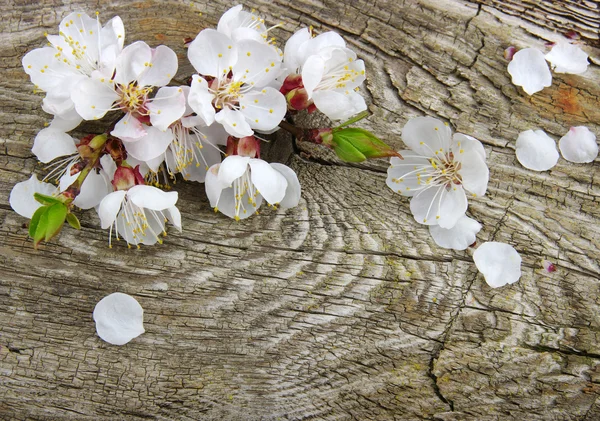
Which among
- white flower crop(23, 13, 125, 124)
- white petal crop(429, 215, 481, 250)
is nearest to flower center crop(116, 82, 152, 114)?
white flower crop(23, 13, 125, 124)

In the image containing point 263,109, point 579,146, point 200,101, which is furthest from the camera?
point 579,146

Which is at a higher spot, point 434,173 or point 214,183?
point 434,173

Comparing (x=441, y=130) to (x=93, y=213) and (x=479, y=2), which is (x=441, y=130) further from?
(x=93, y=213)

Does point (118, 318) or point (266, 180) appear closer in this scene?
point (266, 180)

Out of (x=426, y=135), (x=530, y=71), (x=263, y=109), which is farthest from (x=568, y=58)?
(x=263, y=109)

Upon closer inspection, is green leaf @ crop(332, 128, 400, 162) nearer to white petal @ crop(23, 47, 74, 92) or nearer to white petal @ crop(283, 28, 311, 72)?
white petal @ crop(283, 28, 311, 72)

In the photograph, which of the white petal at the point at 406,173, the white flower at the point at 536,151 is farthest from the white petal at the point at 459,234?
the white flower at the point at 536,151

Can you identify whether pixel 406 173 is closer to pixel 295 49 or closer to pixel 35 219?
pixel 295 49
